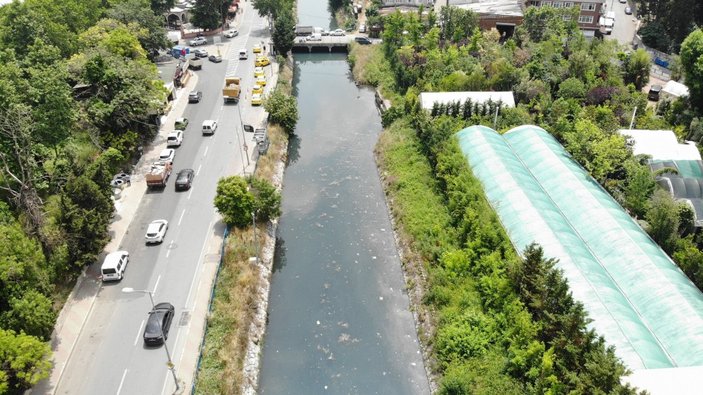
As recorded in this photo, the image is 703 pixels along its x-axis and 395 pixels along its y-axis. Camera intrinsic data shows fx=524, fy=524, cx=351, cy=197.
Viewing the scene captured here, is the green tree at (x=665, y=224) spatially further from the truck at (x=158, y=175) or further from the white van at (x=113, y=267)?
the truck at (x=158, y=175)

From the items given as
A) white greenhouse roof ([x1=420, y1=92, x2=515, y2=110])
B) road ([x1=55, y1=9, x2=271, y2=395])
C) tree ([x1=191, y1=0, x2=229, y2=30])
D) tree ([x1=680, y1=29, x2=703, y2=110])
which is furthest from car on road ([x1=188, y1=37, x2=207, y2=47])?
tree ([x1=680, y1=29, x2=703, y2=110])

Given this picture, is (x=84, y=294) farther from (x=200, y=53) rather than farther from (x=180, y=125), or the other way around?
(x=200, y=53)

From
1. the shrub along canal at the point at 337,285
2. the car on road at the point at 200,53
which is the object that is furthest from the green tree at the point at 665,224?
the car on road at the point at 200,53

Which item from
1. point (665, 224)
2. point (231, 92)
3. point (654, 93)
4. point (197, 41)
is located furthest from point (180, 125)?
point (654, 93)

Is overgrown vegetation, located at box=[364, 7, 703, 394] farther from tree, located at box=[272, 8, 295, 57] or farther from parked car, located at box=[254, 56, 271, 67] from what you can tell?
parked car, located at box=[254, 56, 271, 67]

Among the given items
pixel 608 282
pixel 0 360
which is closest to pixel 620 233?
pixel 608 282
